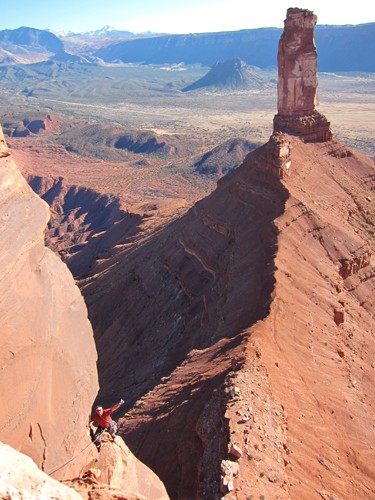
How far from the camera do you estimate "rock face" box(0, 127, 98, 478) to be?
34.7ft

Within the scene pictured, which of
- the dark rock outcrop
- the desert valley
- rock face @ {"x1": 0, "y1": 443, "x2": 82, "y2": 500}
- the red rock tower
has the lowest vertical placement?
the dark rock outcrop

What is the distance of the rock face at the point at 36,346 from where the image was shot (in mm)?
10578

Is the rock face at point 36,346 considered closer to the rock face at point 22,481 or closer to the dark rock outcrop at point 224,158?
the rock face at point 22,481

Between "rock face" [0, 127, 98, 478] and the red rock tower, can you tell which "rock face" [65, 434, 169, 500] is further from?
the red rock tower

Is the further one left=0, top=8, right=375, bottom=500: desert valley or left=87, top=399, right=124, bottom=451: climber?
left=87, top=399, right=124, bottom=451: climber

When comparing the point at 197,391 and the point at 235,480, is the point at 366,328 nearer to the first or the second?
the point at 197,391

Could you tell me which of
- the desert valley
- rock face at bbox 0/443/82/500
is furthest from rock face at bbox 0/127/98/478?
rock face at bbox 0/443/82/500

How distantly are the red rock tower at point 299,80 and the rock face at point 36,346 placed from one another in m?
39.7

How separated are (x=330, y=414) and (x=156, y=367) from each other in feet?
37.8

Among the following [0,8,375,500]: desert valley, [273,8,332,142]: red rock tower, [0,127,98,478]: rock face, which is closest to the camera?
[0,127,98,478]: rock face

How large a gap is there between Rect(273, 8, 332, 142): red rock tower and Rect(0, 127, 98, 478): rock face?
3971 centimetres

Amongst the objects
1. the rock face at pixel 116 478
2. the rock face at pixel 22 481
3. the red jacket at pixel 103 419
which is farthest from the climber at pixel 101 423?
the rock face at pixel 22 481

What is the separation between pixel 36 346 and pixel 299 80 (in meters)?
43.5

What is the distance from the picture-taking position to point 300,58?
47.9 meters
